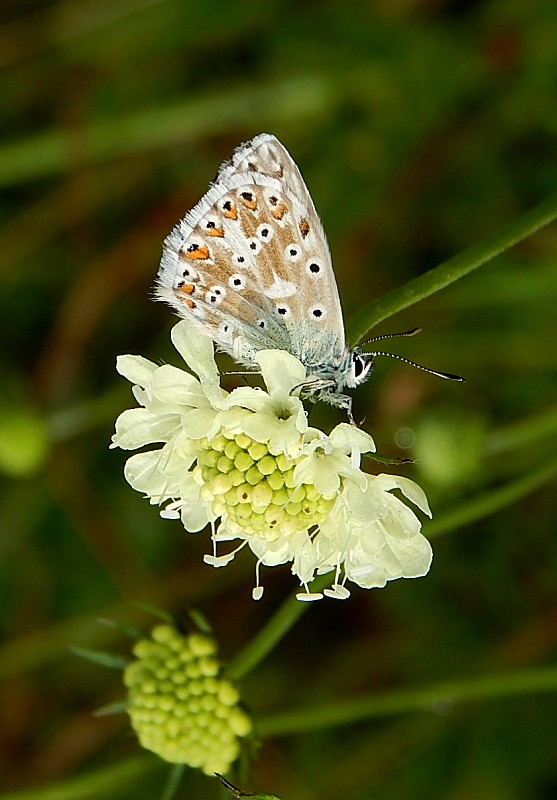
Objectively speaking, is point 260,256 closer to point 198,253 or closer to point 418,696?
point 198,253

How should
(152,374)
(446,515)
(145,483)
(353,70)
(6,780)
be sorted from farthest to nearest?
1. (6,780)
2. (353,70)
3. (446,515)
4. (145,483)
5. (152,374)

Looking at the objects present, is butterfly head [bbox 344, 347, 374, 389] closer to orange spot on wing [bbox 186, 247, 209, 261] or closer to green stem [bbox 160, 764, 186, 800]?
orange spot on wing [bbox 186, 247, 209, 261]

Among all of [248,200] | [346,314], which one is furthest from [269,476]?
[346,314]

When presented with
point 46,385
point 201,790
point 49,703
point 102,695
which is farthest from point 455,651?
point 46,385

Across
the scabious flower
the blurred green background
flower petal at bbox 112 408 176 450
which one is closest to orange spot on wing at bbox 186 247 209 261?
the scabious flower

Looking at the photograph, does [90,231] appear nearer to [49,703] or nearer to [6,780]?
[49,703]

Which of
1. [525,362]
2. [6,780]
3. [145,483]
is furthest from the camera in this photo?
[6,780]
